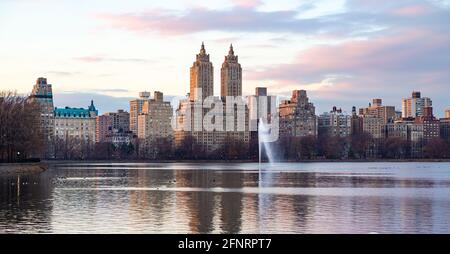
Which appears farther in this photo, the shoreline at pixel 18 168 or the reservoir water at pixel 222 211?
the shoreline at pixel 18 168

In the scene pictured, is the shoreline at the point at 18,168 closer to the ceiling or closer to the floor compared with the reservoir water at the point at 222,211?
closer to the ceiling

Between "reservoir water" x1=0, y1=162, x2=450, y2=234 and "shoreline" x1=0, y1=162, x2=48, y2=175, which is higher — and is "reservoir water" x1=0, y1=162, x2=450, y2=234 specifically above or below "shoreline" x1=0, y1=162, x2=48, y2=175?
below

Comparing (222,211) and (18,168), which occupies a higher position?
(18,168)

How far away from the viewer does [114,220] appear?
1120 inches

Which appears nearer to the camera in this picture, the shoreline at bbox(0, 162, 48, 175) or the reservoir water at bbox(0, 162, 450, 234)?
the reservoir water at bbox(0, 162, 450, 234)

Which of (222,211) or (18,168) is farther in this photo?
(18,168)
